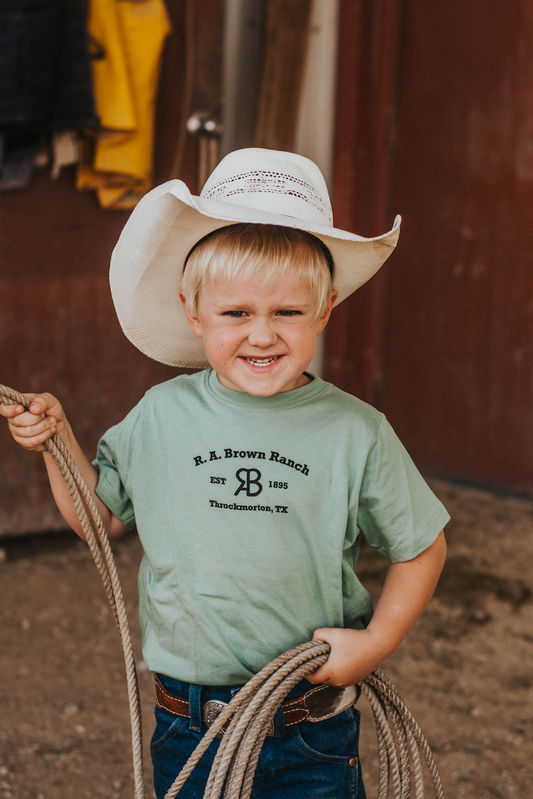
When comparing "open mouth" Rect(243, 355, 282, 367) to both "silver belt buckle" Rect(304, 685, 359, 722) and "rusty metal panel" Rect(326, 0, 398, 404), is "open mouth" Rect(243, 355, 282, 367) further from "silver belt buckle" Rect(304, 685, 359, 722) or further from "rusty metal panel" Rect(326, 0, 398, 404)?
"rusty metal panel" Rect(326, 0, 398, 404)

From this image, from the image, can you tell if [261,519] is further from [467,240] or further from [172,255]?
[467,240]

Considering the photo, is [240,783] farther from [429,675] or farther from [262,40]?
[262,40]

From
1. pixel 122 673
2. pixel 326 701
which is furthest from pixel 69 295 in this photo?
pixel 326 701

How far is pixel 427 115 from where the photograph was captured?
13.6ft

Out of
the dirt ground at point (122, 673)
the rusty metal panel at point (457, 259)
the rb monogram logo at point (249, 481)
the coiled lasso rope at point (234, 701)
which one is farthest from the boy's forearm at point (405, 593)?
the rusty metal panel at point (457, 259)

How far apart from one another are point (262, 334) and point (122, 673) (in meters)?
1.72

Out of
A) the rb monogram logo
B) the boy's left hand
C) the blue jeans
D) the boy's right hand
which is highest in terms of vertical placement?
the boy's right hand

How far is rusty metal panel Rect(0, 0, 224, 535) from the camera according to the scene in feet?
10.2

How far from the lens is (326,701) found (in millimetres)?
1269

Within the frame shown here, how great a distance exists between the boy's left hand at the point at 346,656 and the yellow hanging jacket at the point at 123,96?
7.60 ft

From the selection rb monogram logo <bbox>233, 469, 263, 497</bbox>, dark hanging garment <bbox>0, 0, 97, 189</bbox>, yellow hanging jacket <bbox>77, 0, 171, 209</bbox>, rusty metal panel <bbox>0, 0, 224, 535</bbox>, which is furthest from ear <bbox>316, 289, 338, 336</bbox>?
rusty metal panel <bbox>0, 0, 224, 535</bbox>

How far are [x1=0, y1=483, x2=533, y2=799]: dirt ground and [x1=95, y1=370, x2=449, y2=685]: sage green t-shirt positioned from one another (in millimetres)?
1038

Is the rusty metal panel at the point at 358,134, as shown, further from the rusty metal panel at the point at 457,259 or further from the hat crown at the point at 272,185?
the hat crown at the point at 272,185

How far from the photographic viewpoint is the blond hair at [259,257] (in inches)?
45.3
